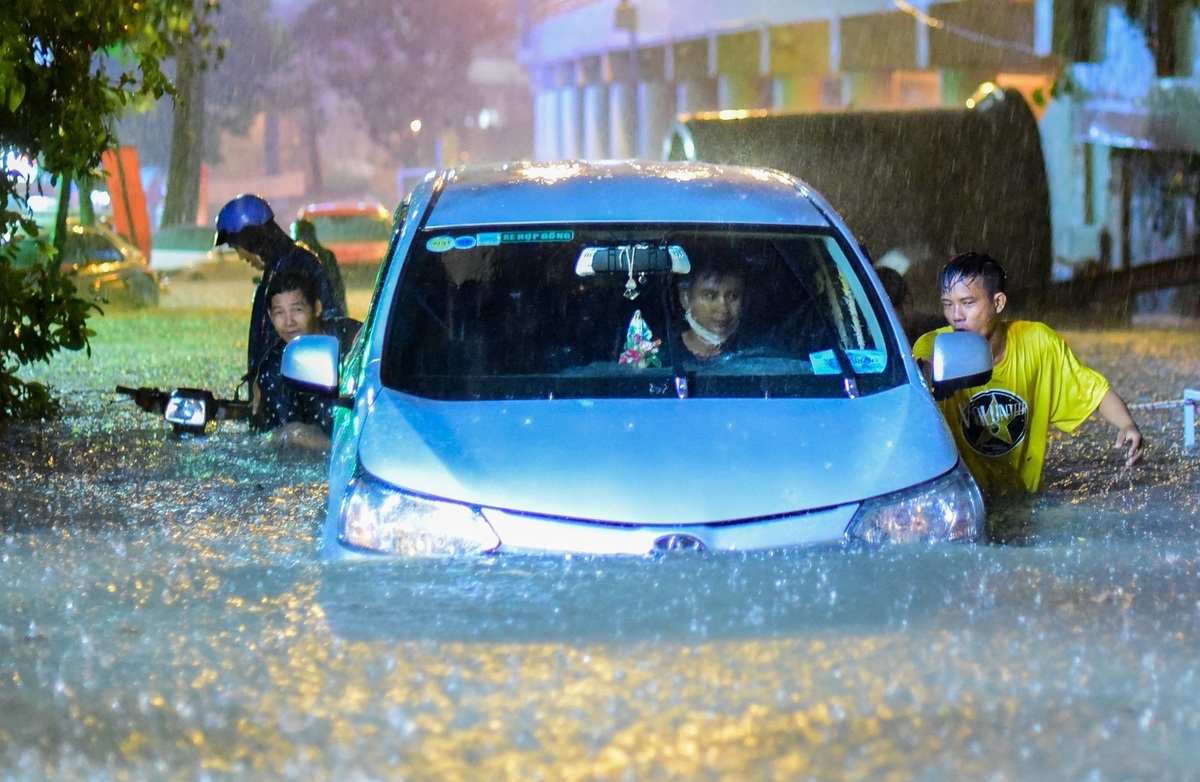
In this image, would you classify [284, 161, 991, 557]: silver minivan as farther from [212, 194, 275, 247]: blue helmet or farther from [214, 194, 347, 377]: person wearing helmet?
[212, 194, 275, 247]: blue helmet

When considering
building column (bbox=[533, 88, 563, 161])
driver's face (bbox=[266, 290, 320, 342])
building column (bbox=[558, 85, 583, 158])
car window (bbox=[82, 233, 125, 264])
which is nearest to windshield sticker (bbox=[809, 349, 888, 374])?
driver's face (bbox=[266, 290, 320, 342])

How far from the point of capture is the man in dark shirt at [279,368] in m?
8.12

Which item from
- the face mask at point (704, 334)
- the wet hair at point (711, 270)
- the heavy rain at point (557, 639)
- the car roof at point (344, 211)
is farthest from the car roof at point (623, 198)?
the car roof at point (344, 211)

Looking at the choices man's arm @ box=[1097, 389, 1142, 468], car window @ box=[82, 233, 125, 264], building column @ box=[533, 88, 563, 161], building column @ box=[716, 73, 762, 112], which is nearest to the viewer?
man's arm @ box=[1097, 389, 1142, 468]

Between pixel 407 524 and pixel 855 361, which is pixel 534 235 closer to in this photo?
pixel 855 361

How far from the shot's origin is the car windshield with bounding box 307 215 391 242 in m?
30.9

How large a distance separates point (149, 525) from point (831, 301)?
8.50 feet

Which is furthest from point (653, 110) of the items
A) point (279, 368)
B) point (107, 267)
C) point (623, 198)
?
point (623, 198)

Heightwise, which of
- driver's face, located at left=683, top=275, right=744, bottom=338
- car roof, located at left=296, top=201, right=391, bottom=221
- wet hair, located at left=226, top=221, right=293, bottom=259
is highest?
wet hair, located at left=226, top=221, right=293, bottom=259

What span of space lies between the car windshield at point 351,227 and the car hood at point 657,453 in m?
25.8

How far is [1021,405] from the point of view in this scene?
6.52 metres

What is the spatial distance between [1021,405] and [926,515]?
1725 mm

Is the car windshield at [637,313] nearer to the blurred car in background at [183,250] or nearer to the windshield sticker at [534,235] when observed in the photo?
the windshield sticker at [534,235]

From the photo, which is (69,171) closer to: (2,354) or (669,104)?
(2,354)
